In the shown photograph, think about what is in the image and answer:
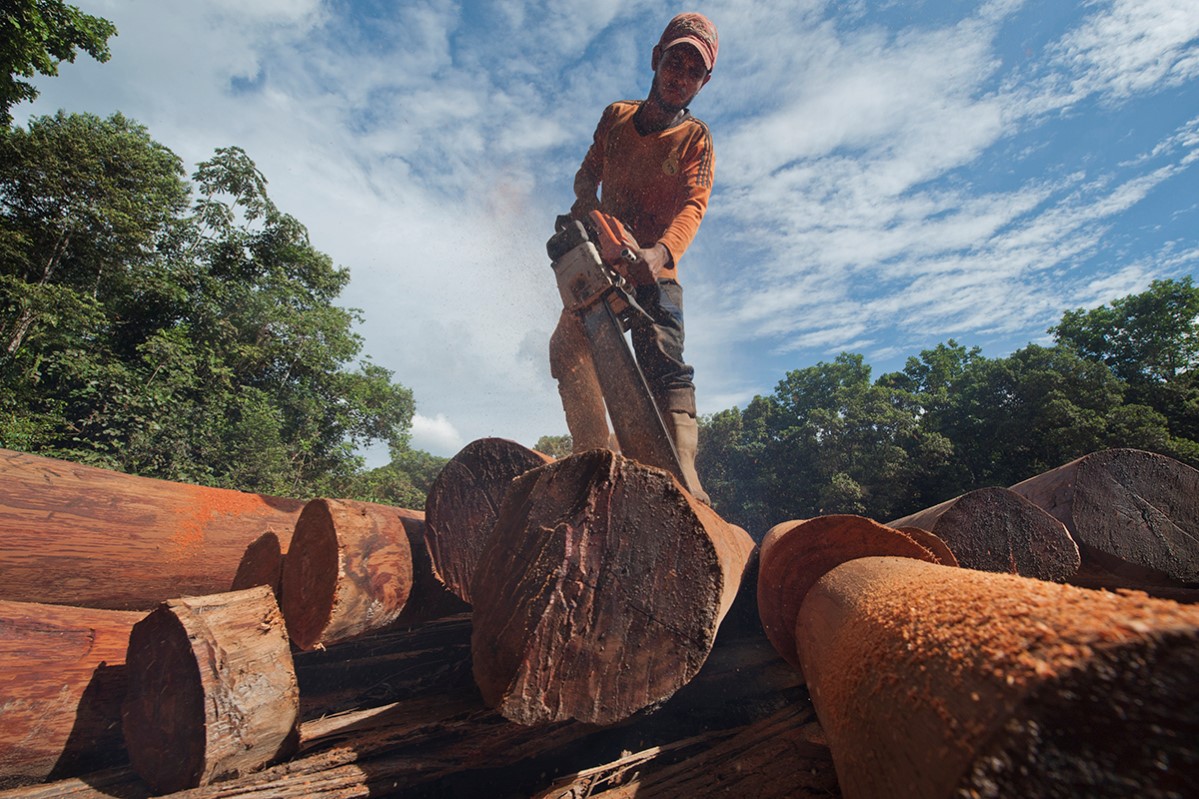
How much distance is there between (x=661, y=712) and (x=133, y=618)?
208cm

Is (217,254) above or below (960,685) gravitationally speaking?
above

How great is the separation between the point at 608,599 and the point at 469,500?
87 cm

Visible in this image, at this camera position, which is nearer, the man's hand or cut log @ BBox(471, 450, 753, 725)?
cut log @ BBox(471, 450, 753, 725)

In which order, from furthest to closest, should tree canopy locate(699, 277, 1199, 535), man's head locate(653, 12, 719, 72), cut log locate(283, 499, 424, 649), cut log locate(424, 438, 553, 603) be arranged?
tree canopy locate(699, 277, 1199, 535)
man's head locate(653, 12, 719, 72)
cut log locate(424, 438, 553, 603)
cut log locate(283, 499, 424, 649)

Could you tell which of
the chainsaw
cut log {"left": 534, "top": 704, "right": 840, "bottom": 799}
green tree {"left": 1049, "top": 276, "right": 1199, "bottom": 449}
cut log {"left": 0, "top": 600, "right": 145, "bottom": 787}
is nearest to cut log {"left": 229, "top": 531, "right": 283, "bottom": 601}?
cut log {"left": 0, "top": 600, "right": 145, "bottom": 787}

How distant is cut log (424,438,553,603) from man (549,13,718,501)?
4.45 feet

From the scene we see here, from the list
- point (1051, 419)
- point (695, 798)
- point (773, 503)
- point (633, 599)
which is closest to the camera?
point (633, 599)

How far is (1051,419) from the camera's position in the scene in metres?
17.8

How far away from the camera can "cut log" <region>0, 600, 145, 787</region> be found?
4.68ft

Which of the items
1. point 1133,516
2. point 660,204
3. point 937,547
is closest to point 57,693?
point 937,547

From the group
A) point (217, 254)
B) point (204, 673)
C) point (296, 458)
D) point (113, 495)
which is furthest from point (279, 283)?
point (204, 673)

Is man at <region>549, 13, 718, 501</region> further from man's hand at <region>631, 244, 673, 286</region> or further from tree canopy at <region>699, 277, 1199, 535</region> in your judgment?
tree canopy at <region>699, 277, 1199, 535</region>

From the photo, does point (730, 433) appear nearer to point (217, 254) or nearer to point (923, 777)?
point (217, 254)

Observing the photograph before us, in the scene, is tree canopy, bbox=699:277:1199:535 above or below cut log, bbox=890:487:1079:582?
above
